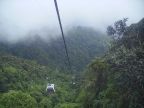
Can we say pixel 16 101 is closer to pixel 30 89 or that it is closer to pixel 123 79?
pixel 30 89

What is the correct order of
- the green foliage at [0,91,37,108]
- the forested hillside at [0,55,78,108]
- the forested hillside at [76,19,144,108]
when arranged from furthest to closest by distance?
the forested hillside at [0,55,78,108]
the green foliage at [0,91,37,108]
the forested hillside at [76,19,144,108]

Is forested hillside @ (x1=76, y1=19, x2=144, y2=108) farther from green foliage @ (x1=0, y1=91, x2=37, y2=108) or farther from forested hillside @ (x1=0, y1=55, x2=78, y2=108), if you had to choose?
green foliage @ (x1=0, y1=91, x2=37, y2=108)

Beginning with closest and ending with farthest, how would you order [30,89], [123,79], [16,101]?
[123,79] → [16,101] → [30,89]

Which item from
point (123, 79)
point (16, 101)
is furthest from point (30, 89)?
point (123, 79)

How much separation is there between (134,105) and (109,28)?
38182 mm

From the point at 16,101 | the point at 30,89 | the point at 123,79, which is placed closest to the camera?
the point at 123,79

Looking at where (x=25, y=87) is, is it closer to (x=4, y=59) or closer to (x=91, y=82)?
(x=4, y=59)

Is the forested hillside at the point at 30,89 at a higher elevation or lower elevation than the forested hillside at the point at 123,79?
higher

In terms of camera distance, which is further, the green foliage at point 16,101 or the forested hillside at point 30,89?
the forested hillside at point 30,89

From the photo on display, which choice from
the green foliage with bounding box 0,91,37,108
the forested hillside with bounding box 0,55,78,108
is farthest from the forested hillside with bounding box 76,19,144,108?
the green foliage with bounding box 0,91,37,108

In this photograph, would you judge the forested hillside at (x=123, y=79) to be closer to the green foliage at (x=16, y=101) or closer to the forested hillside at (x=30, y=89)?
the forested hillside at (x=30, y=89)

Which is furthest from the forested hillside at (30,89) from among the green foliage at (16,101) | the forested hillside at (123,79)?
the forested hillside at (123,79)

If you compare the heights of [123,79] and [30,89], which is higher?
[30,89]

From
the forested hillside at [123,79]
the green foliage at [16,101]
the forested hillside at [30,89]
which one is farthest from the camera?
the forested hillside at [30,89]
